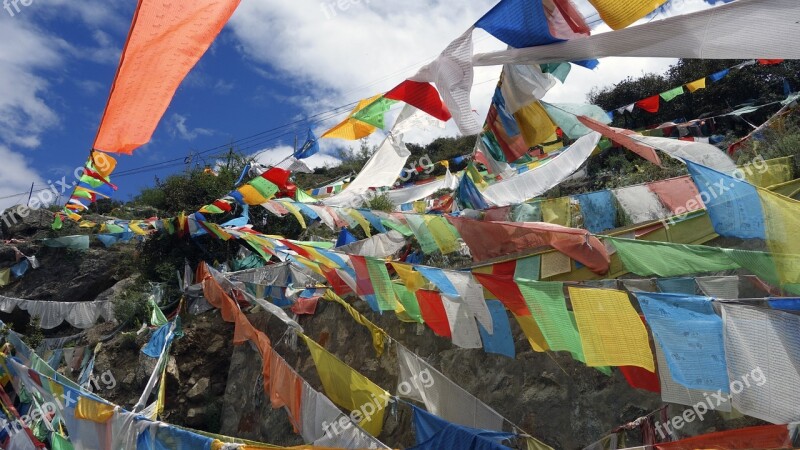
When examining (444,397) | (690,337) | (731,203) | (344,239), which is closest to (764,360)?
(690,337)

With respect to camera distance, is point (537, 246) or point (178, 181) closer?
point (537, 246)

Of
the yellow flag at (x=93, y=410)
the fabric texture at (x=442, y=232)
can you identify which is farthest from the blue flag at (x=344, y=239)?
the yellow flag at (x=93, y=410)

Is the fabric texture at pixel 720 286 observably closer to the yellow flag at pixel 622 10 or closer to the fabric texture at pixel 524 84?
the fabric texture at pixel 524 84

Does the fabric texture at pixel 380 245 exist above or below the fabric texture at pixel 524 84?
below

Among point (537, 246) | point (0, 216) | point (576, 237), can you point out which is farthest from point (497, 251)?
point (0, 216)

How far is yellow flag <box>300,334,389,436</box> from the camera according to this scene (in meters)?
6.88

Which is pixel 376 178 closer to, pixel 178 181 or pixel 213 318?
pixel 213 318

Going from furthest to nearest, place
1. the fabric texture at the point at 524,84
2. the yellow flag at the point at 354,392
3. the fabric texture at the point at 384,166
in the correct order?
the fabric texture at the point at 384,166 → the yellow flag at the point at 354,392 → the fabric texture at the point at 524,84

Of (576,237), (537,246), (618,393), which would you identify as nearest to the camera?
(618,393)

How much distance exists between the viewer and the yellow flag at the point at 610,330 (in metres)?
4.73

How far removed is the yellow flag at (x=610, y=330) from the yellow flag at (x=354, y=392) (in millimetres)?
2703

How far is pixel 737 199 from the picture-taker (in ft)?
16.2

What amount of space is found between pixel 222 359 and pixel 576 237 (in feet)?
27.6

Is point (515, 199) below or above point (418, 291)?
above
